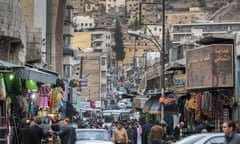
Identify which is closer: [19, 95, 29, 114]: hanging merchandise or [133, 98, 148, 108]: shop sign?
[19, 95, 29, 114]: hanging merchandise

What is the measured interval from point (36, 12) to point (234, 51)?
2494cm

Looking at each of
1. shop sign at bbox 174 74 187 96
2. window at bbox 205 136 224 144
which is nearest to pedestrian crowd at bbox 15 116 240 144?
window at bbox 205 136 224 144

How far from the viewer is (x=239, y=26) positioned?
103m

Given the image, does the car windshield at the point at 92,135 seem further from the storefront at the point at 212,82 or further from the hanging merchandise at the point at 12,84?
the storefront at the point at 212,82

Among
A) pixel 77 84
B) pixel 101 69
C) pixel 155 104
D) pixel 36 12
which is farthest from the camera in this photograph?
pixel 101 69

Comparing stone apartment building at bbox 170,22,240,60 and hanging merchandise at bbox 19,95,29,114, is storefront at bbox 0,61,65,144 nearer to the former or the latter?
hanging merchandise at bbox 19,95,29,114

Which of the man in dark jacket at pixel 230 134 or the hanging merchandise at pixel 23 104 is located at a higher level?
the hanging merchandise at pixel 23 104

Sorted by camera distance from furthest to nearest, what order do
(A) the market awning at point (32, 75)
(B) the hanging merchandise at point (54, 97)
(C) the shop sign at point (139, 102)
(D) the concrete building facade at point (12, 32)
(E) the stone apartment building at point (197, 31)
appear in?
1. (C) the shop sign at point (139, 102)
2. (E) the stone apartment building at point (197, 31)
3. (B) the hanging merchandise at point (54, 97)
4. (D) the concrete building facade at point (12, 32)
5. (A) the market awning at point (32, 75)

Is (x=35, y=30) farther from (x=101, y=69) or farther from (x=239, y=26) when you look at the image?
(x=101, y=69)

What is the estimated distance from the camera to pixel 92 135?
25469 mm

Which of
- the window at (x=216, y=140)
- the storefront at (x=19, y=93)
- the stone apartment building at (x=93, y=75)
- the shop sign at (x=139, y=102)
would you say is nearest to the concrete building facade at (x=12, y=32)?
the storefront at (x=19, y=93)

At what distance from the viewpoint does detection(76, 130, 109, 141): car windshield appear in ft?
83.3

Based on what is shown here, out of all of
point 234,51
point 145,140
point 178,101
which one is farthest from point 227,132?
point 178,101

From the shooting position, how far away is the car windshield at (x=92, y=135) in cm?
2538
